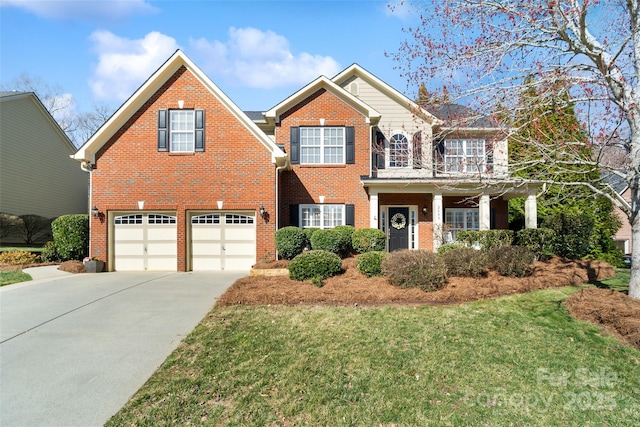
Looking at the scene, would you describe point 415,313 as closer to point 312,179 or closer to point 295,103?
point 312,179

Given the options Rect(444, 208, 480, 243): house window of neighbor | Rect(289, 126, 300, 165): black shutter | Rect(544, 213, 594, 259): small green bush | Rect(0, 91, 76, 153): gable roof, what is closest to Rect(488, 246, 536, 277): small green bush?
Rect(544, 213, 594, 259): small green bush

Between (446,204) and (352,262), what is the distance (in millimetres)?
7144

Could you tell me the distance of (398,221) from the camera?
15.8 m

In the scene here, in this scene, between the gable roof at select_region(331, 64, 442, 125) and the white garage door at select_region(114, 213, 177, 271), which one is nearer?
the white garage door at select_region(114, 213, 177, 271)

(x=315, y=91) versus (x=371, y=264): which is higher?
(x=315, y=91)

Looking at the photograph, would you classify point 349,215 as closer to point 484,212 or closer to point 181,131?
point 484,212

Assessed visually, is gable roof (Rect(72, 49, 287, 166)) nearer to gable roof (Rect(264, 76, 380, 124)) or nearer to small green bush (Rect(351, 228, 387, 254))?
gable roof (Rect(264, 76, 380, 124))

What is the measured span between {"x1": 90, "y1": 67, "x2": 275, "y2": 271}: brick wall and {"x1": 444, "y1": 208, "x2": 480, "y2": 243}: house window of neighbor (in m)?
8.13

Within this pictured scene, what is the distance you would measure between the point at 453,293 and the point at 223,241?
8.04 metres

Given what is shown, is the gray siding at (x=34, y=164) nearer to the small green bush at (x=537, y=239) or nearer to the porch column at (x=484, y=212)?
the porch column at (x=484, y=212)

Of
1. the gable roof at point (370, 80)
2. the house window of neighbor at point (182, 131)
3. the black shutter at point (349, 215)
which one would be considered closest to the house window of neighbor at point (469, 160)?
the black shutter at point (349, 215)

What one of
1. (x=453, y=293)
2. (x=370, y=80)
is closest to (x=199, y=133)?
(x=370, y=80)

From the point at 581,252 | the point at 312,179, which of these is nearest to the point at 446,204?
the point at 581,252

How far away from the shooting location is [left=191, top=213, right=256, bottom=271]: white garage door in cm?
1275
